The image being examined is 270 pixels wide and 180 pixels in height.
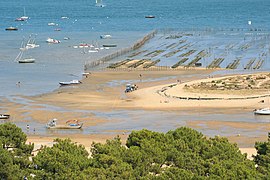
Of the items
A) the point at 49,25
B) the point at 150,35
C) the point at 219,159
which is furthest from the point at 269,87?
the point at 49,25

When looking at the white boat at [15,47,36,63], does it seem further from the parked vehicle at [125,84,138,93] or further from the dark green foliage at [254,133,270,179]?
the dark green foliage at [254,133,270,179]

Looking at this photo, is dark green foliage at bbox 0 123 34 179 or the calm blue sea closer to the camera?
dark green foliage at bbox 0 123 34 179

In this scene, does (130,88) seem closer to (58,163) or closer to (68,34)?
(58,163)

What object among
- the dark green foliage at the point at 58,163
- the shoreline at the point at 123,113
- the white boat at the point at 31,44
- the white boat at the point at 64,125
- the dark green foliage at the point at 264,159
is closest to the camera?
the dark green foliage at the point at 58,163

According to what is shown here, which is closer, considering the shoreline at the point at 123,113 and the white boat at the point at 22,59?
the shoreline at the point at 123,113

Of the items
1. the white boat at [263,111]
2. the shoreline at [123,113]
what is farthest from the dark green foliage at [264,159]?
the white boat at [263,111]

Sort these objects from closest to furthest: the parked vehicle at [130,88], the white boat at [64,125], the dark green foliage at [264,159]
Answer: the dark green foliage at [264,159]
the white boat at [64,125]
the parked vehicle at [130,88]

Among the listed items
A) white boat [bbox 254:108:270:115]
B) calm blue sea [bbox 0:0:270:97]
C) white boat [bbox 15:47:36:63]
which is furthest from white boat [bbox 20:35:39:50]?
white boat [bbox 254:108:270:115]

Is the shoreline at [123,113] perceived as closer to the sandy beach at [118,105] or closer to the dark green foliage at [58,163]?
the sandy beach at [118,105]

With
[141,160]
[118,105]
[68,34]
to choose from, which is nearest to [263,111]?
[118,105]
